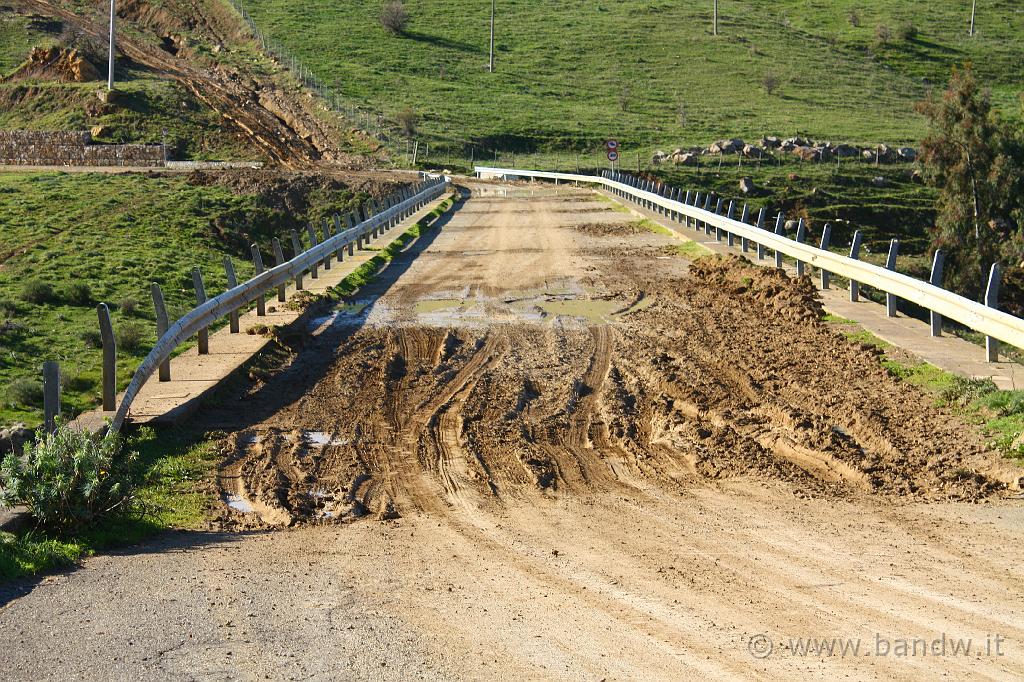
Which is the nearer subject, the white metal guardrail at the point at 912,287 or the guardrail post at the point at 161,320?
the white metal guardrail at the point at 912,287

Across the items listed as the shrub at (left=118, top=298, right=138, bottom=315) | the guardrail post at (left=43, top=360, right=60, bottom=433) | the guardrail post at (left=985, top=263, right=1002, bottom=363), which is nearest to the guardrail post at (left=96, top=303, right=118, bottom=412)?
the guardrail post at (left=43, top=360, right=60, bottom=433)

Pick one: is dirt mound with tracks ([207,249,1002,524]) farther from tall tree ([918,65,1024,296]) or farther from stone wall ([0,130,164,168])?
stone wall ([0,130,164,168])

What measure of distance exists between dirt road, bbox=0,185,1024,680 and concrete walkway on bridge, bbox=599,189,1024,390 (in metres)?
0.66

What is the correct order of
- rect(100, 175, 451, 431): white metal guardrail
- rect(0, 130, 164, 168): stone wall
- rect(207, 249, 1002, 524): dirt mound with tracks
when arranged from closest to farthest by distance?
rect(207, 249, 1002, 524): dirt mound with tracks
rect(100, 175, 451, 431): white metal guardrail
rect(0, 130, 164, 168): stone wall

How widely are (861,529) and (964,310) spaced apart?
530cm

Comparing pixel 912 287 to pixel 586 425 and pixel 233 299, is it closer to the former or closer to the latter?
pixel 586 425

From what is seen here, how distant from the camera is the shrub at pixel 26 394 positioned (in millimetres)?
12898

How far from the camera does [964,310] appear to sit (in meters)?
12.1

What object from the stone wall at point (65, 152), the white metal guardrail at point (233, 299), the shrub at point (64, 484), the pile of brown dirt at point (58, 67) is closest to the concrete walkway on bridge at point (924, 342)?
the white metal guardrail at point (233, 299)

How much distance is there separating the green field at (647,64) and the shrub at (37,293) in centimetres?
6066

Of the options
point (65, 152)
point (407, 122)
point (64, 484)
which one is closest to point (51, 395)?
point (64, 484)

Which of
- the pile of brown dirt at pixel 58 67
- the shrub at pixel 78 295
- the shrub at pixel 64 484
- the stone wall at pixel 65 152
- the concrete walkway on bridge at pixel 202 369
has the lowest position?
the shrub at pixel 78 295

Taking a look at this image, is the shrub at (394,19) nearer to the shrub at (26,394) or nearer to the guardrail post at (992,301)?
the shrub at (26,394)

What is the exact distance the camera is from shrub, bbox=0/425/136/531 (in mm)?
7508
